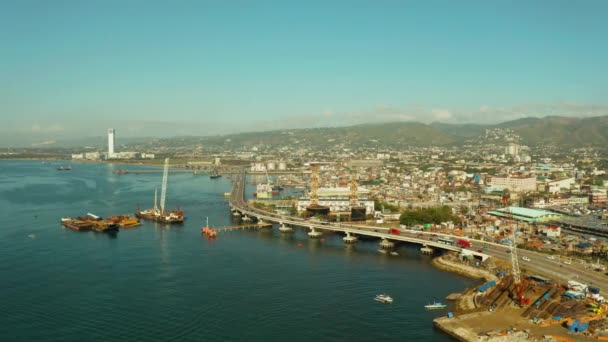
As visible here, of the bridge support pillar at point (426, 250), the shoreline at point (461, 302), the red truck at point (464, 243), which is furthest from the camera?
the bridge support pillar at point (426, 250)

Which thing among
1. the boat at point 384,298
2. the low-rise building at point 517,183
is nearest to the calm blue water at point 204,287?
the boat at point 384,298

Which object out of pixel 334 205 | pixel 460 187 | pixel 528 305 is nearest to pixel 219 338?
pixel 528 305

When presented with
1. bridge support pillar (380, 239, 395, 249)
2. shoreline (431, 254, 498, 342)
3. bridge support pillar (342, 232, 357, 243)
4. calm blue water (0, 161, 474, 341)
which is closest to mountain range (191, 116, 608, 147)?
bridge support pillar (342, 232, 357, 243)

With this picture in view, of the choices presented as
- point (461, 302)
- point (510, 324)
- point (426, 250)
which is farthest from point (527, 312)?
point (426, 250)

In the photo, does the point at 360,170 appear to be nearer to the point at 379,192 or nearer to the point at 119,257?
the point at 379,192

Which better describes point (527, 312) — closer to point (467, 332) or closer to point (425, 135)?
point (467, 332)

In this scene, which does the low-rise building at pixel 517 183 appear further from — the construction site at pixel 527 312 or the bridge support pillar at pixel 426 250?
the construction site at pixel 527 312
